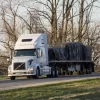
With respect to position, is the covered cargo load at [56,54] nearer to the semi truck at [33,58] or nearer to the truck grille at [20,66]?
the semi truck at [33,58]

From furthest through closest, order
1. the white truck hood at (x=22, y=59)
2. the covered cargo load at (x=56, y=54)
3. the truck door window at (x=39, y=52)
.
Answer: the covered cargo load at (x=56, y=54), the truck door window at (x=39, y=52), the white truck hood at (x=22, y=59)

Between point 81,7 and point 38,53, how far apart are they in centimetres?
3224

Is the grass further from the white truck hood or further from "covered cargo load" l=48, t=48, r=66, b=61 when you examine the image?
"covered cargo load" l=48, t=48, r=66, b=61

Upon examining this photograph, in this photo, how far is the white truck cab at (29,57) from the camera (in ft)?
110

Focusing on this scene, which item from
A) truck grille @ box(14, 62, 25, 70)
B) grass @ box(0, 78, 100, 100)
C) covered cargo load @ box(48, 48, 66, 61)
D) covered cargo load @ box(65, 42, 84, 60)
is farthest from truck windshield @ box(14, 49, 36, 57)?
grass @ box(0, 78, 100, 100)

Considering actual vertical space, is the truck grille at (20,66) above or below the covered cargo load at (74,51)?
below

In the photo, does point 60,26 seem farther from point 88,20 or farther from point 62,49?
point 62,49

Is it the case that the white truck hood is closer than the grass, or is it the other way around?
the grass

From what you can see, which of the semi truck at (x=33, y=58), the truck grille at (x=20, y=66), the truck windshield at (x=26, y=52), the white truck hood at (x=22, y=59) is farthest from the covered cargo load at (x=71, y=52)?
the truck grille at (x=20, y=66)

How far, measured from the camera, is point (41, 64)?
35.3 metres

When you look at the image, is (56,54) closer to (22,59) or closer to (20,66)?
(22,59)

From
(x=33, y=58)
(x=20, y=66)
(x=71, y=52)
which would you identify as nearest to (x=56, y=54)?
(x=71, y=52)

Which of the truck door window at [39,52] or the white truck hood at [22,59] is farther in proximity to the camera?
the truck door window at [39,52]

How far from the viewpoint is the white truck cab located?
33469mm
